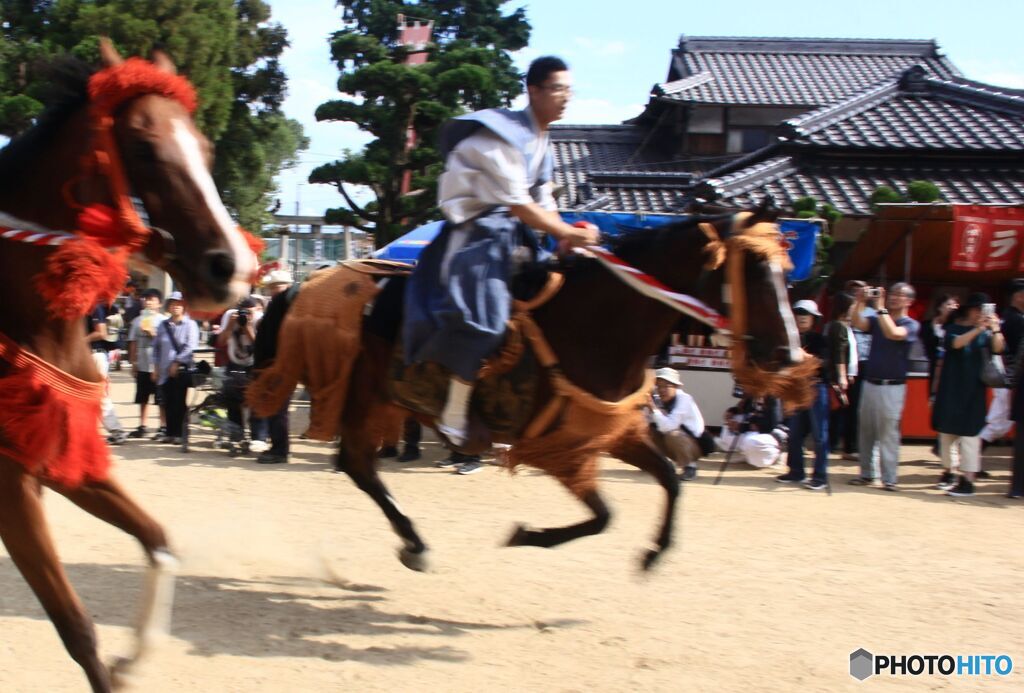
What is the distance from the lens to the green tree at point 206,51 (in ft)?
49.7

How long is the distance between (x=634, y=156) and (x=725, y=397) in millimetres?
10192

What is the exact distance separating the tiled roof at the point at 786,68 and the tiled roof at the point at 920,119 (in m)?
4.74

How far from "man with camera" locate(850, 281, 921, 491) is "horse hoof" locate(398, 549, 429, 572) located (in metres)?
5.02

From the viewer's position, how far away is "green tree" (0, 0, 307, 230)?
1515cm

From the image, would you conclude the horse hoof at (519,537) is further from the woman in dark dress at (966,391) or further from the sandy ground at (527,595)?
the woman in dark dress at (966,391)

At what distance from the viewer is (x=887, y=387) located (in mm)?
8094

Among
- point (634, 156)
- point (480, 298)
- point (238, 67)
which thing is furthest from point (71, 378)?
point (238, 67)

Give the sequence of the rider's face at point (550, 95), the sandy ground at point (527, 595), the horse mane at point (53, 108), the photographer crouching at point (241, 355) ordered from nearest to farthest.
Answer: the horse mane at point (53, 108) → the sandy ground at point (527, 595) → the rider's face at point (550, 95) → the photographer crouching at point (241, 355)

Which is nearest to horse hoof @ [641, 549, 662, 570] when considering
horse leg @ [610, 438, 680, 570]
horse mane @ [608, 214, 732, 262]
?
horse leg @ [610, 438, 680, 570]

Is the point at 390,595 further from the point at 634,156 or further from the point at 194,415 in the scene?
the point at 634,156

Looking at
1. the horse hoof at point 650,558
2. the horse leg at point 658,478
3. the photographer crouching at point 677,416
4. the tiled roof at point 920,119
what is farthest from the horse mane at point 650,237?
the tiled roof at point 920,119

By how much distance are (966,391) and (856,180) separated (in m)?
4.36

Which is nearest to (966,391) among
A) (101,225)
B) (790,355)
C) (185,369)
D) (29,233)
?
(790,355)

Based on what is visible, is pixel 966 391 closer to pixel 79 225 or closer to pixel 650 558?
pixel 650 558
